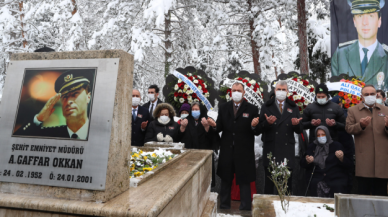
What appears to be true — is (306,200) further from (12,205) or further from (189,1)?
(189,1)

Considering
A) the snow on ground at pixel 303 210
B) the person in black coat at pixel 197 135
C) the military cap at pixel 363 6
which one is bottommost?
the snow on ground at pixel 303 210

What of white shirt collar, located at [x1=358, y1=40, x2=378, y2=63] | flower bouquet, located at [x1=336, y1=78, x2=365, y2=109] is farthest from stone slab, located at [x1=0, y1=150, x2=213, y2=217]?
white shirt collar, located at [x1=358, y1=40, x2=378, y2=63]

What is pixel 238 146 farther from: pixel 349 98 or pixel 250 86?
pixel 349 98

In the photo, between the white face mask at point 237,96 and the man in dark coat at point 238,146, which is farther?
the white face mask at point 237,96

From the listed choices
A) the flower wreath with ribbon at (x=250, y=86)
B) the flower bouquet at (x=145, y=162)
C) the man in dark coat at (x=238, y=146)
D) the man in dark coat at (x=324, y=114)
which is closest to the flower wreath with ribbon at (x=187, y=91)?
the flower wreath with ribbon at (x=250, y=86)

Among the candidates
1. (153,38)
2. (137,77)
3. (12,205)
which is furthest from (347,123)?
(137,77)

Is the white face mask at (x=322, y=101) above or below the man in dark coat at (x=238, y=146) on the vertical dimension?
above

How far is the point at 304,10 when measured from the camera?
425 inches

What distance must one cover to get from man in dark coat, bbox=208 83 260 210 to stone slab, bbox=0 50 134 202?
3059mm

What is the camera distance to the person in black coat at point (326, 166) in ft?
14.8

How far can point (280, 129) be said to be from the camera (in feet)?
15.6

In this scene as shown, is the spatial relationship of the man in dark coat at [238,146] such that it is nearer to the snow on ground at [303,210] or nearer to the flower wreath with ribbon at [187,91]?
the snow on ground at [303,210]

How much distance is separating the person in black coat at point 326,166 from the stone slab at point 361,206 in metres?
1.80

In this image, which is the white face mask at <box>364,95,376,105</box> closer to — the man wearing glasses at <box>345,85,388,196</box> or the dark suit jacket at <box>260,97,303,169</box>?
the man wearing glasses at <box>345,85,388,196</box>
